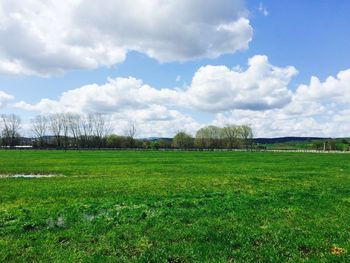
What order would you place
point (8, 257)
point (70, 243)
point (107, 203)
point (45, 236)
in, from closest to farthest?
point (8, 257)
point (70, 243)
point (45, 236)
point (107, 203)

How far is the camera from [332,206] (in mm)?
16359

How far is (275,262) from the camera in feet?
28.9

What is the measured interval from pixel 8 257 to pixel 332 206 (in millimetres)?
13628

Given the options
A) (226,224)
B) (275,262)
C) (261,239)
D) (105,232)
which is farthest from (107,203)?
(275,262)

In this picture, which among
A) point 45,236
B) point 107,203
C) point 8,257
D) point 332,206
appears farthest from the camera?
point 107,203

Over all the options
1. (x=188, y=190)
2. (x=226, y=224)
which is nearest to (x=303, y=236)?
(x=226, y=224)

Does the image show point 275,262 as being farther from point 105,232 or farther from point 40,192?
point 40,192

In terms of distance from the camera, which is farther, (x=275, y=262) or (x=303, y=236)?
(x=303, y=236)

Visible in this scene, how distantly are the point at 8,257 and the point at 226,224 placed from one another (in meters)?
7.10

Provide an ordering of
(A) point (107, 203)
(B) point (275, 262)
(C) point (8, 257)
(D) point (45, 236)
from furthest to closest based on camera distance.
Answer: (A) point (107, 203), (D) point (45, 236), (C) point (8, 257), (B) point (275, 262)

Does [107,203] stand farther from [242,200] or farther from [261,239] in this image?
[261,239]

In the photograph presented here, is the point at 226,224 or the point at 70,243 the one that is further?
the point at 226,224

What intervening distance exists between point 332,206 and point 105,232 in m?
10.7

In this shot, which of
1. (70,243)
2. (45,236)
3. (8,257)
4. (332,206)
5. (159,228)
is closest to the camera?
(8,257)
